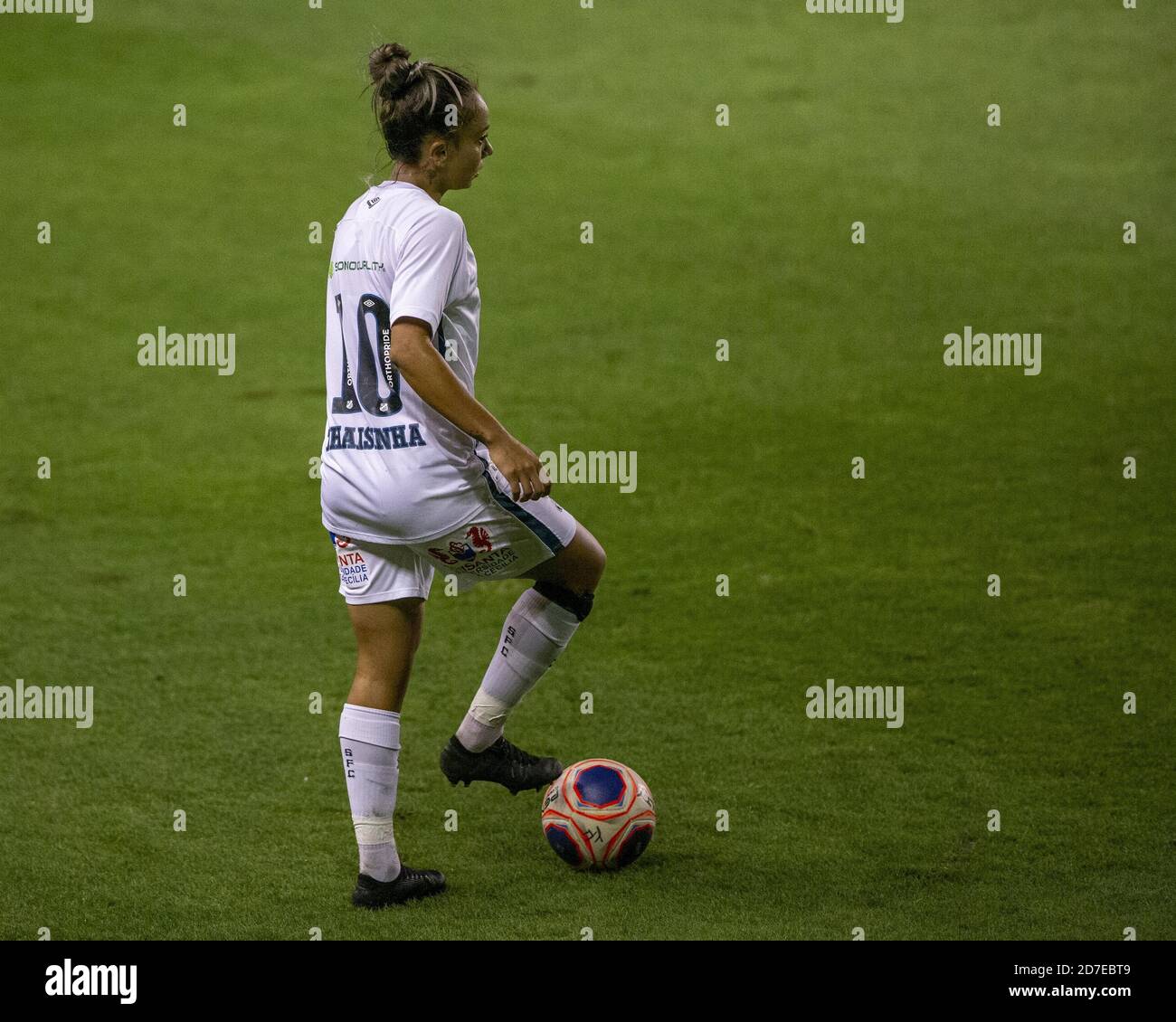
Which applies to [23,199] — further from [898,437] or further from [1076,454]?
[1076,454]

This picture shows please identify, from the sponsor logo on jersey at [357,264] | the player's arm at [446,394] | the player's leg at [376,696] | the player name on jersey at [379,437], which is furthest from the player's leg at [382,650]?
the sponsor logo on jersey at [357,264]

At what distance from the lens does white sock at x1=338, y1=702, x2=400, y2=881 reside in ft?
12.1

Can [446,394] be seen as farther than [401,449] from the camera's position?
No

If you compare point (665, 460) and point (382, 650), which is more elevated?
point (665, 460)

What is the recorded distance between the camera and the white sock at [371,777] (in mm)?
3689

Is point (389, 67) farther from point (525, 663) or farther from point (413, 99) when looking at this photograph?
point (525, 663)

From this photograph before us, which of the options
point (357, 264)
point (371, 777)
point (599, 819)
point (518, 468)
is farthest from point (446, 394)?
point (599, 819)

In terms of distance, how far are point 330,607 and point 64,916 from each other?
2.29 meters

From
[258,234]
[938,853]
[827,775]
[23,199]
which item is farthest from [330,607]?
[23,199]

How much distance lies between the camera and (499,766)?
165 inches

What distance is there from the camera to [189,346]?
9141 mm

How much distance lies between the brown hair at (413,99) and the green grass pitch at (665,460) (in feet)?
5.85

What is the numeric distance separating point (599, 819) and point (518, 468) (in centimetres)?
97

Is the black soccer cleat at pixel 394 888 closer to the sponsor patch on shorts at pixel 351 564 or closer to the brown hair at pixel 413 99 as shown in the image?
the sponsor patch on shorts at pixel 351 564
